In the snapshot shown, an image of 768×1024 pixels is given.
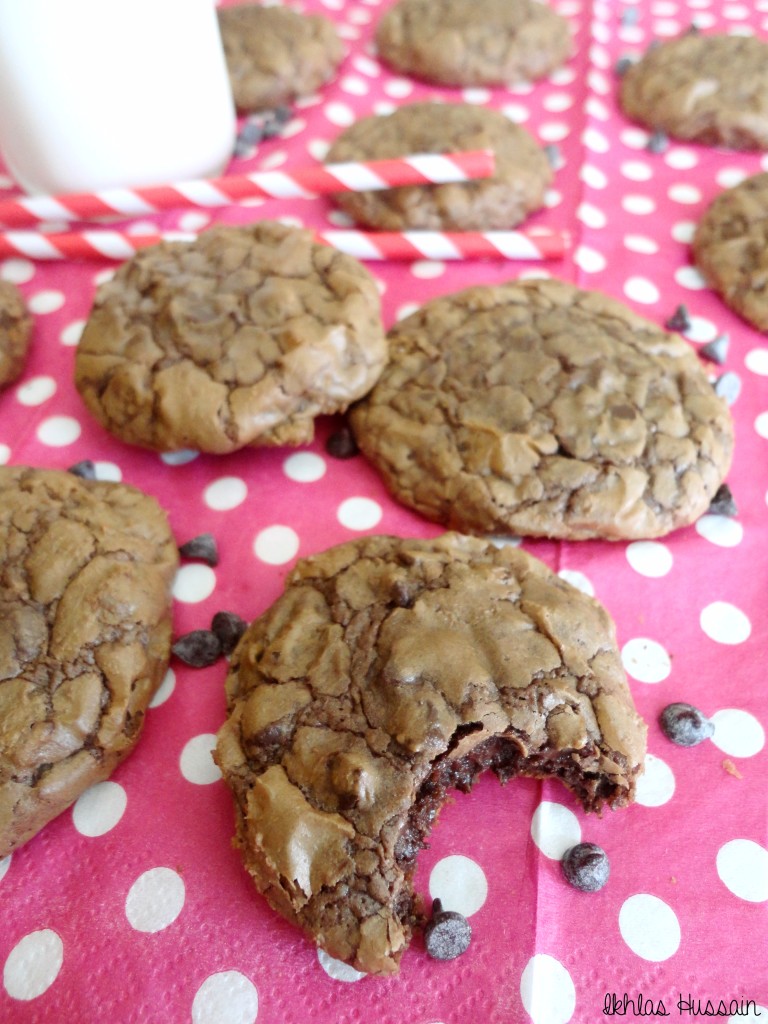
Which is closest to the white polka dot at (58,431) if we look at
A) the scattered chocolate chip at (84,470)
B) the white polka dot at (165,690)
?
the scattered chocolate chip at (84,470)

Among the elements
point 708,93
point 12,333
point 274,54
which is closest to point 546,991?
point 12,333

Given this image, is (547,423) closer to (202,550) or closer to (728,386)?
(728,386)

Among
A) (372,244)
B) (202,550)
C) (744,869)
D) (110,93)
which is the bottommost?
(744,869)

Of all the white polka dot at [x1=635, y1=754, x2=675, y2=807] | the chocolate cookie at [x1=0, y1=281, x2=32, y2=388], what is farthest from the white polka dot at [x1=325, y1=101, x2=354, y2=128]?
the white polka dot at [x1=635, y1=754, x2=675, y2=807]

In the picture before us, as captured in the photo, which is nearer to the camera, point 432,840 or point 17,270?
point 432,840

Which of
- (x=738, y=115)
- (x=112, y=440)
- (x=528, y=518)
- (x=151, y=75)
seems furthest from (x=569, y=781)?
(x=738, y=115)

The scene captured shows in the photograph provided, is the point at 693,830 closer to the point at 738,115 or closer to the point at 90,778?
the point at 90,778

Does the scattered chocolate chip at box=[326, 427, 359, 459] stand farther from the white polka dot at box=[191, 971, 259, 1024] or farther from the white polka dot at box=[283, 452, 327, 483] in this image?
the white polka dot at box=[191, 971, 259, 1024]
